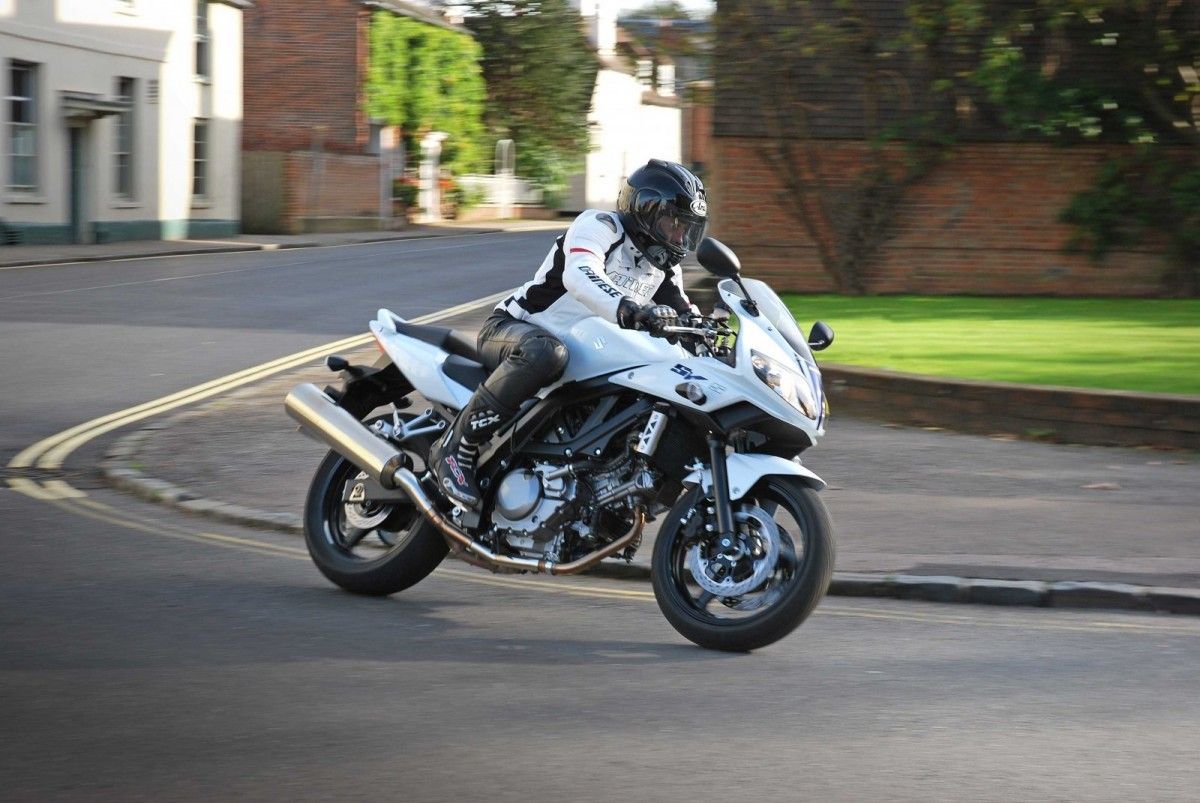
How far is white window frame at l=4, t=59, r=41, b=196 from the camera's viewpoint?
3275 cm

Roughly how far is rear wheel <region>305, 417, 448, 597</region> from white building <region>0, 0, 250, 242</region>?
2714cm

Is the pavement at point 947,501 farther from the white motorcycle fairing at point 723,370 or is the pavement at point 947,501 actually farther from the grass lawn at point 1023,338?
the grass lawn at point 1023,338

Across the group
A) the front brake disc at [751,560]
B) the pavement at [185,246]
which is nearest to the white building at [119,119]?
the pavement at [185,246]

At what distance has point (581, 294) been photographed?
20.4 ft

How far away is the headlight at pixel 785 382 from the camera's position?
590cm

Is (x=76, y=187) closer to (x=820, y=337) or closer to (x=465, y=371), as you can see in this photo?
(x=465, y=371)

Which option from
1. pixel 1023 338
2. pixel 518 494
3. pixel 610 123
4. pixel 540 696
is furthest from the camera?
pixel 610 123

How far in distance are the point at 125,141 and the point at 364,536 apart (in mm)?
32634

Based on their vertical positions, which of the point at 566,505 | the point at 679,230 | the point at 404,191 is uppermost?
the point at 404,191

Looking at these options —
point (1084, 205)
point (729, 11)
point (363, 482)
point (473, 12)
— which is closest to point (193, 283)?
point (729, 11)

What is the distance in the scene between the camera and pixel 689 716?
17.1 feet

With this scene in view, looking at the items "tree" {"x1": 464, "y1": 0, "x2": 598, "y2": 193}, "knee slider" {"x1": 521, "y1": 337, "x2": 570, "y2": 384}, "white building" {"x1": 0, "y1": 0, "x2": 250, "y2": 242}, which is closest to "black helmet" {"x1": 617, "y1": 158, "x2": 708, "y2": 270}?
"knee slider" {"x1": 521, "y1": 337, "x2": 570, "y2": 384}

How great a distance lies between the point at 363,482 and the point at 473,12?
60.2 metres

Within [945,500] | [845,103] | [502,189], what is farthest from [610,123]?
[945,500]
